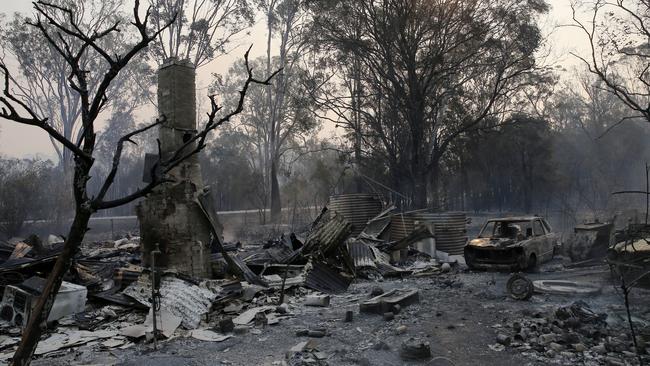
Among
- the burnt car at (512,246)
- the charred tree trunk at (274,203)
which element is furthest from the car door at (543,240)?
the charred tree trunk at (274,203)

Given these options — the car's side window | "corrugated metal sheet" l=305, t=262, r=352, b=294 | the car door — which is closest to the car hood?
the car door

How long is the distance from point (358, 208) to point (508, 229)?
21.9 feet

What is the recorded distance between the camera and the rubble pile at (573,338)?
574 centimetres

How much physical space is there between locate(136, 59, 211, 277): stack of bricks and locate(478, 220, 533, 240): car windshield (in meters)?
7.22

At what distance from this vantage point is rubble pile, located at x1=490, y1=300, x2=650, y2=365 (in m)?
5.74

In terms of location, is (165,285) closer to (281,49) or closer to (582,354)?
(582,354)

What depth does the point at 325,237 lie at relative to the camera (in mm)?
11914

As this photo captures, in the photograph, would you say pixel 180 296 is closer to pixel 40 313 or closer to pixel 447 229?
pixel 40 313

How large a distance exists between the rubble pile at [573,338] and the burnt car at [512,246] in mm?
3751

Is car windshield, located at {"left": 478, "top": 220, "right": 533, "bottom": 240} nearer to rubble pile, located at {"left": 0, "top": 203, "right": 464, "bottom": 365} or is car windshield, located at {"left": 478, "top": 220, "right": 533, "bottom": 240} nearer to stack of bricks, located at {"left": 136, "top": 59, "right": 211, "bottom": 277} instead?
rubble pile, located at {"left": 0, "top": 203, "right": 464, "bottom": 365}

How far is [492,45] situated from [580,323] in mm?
17530

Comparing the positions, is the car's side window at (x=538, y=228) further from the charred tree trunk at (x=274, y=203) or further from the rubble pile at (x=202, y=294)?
the charred tree trunk at (x=274, y=203)

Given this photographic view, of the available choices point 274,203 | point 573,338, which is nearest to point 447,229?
point 573,338

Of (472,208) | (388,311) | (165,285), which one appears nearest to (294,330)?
(388,311)
